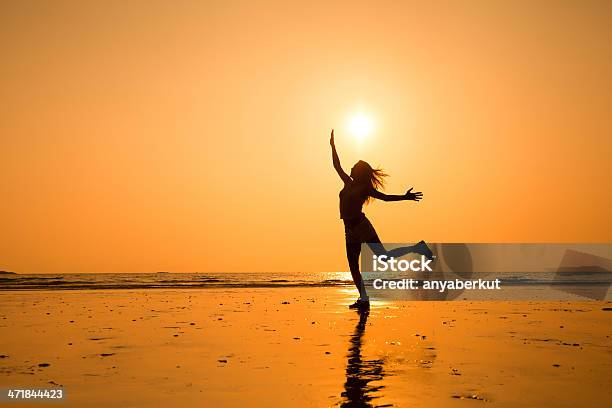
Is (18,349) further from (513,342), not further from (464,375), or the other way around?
(513,342)

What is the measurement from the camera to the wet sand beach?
6180 millimetres

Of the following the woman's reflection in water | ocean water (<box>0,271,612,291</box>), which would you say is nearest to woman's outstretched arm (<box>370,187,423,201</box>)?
the woman's reflection in water

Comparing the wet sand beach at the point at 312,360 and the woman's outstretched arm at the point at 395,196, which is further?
the woman's outstretched arm at the point at 395,196

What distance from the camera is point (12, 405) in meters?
5.91

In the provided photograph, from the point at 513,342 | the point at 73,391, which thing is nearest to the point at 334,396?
the point at 73,391

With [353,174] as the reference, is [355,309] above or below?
below

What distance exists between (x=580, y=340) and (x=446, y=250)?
69.7 ft

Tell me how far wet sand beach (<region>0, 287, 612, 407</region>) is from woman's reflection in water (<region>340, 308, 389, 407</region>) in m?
0.01

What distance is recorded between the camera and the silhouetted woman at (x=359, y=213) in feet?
52.0

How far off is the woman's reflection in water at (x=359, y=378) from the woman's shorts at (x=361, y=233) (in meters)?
6.17

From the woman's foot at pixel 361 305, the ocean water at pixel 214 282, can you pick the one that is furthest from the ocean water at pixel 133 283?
the woman's foot at pixel 361 305

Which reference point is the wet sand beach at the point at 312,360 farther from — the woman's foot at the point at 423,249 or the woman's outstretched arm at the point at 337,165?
the woman's outstretched arm at the point at 337,165

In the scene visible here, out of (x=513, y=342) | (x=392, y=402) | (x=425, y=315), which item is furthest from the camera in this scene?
(x=425, y=315)

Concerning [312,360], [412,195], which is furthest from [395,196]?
[312,360]
